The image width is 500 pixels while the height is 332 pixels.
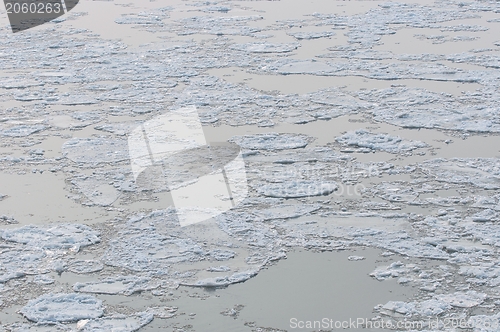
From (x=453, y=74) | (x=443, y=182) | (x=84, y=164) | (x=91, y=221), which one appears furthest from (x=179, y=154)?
(x=453, y=74)

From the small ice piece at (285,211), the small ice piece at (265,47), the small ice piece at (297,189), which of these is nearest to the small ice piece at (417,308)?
the small ice piece at (285,211)

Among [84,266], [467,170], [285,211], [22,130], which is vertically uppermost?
[22,130]

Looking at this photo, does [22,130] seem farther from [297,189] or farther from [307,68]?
[307,68]

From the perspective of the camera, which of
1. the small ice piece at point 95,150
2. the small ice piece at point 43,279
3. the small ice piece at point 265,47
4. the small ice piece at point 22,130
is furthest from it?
the small ice piece at point 265,47

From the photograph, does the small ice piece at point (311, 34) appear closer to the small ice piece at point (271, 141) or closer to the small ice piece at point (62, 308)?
the small ice piece at point (271, 141)

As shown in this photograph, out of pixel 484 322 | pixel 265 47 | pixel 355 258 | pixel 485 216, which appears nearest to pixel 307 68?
pixel 265 47
